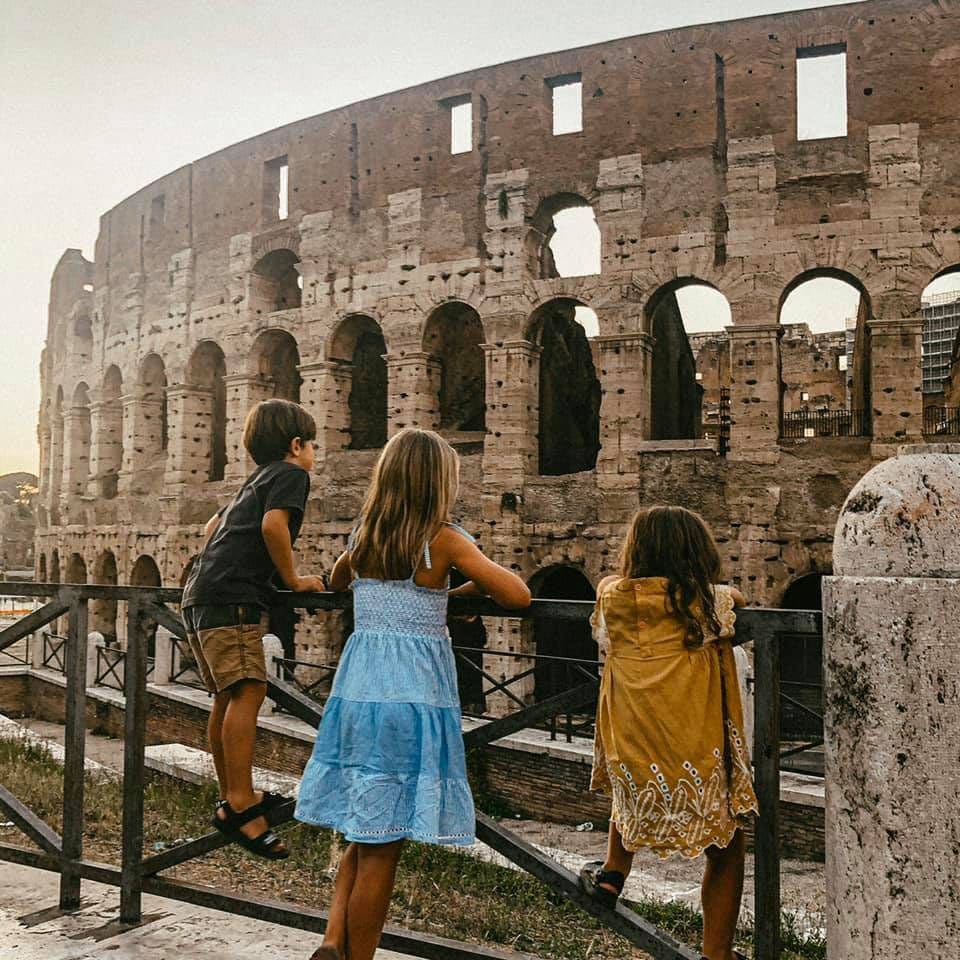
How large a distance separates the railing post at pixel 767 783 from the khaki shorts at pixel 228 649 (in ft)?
4.81

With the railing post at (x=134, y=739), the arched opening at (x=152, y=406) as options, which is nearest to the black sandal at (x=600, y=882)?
the railing post at (x=134, y=739)

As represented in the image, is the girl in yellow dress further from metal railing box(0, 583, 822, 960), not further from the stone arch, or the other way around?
the stone arch

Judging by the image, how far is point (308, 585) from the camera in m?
2.89

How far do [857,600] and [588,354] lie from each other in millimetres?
16917

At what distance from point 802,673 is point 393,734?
13581mm

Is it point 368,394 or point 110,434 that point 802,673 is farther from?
point 110,434

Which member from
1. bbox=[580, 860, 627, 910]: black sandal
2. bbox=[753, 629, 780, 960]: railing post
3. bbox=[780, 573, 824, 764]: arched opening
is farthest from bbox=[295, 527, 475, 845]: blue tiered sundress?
bbox=[780, 573, 824, 764]: arched opening

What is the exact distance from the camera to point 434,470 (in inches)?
96.1

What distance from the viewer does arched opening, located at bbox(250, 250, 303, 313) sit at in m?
19.2

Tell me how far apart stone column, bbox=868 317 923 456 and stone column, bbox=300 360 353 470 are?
9.54 meters

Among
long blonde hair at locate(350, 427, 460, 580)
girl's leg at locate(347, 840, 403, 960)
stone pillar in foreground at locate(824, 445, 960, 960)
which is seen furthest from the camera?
long blonde hair at locate(350, 427, 460, 580)

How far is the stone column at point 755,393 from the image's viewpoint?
14141mm

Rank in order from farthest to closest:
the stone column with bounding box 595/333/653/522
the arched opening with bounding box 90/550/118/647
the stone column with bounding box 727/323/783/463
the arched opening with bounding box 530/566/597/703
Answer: the arched opening with bounding box 90/550/118/647, the arched opening with bounding box 530/566/597/703, the stone column with bounding box 595/333/653/522, the stone column with bounding box 727/323/783/463

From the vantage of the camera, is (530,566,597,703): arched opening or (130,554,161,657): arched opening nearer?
(530,566,597,703): arched opening
